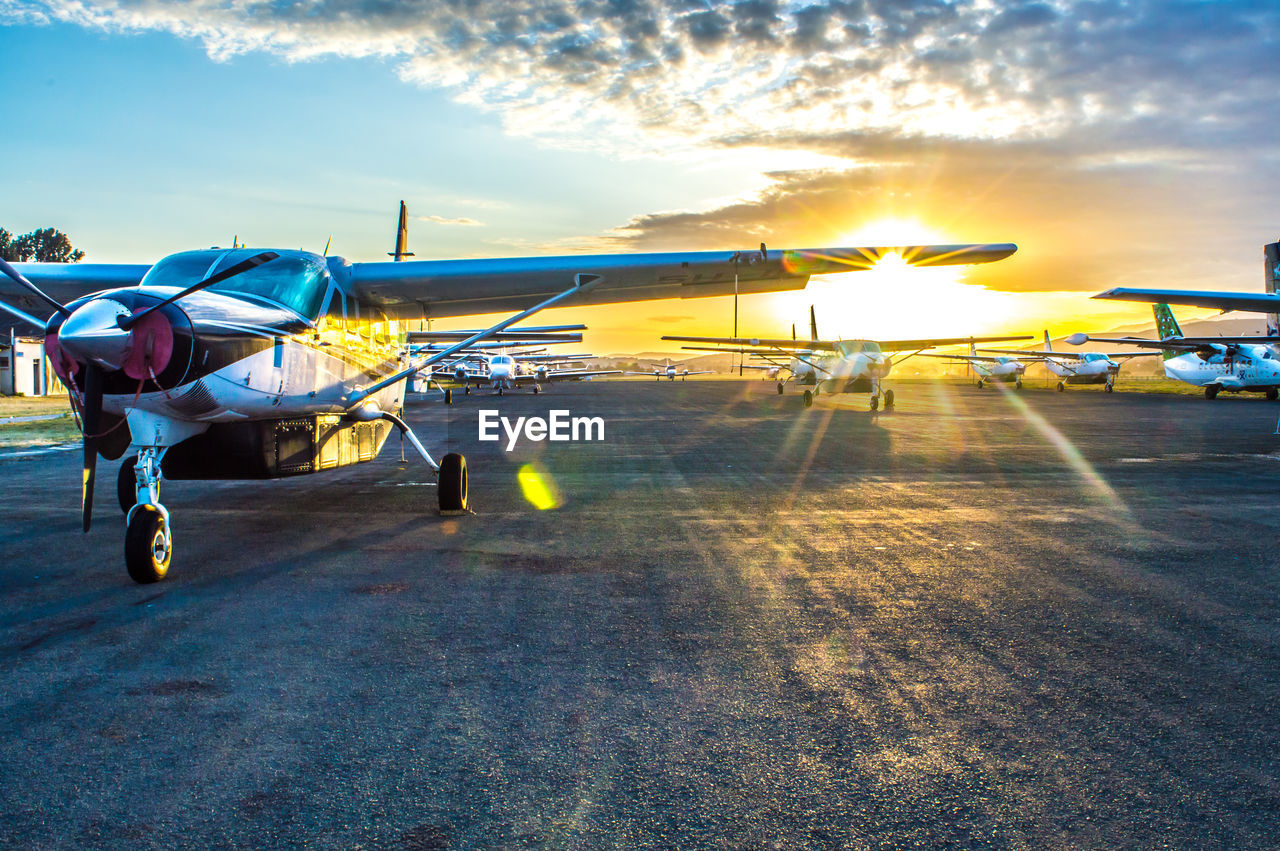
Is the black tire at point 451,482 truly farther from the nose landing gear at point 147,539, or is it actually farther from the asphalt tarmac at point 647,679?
the nose landing gear at point 147,539

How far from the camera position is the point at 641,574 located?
5.69m

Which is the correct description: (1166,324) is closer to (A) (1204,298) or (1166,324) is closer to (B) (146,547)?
(A) (1204,298)

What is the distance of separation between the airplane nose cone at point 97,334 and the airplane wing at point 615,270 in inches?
136

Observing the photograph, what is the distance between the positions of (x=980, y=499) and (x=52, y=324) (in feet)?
29.7

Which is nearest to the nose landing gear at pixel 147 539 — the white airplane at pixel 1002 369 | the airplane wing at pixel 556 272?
the airplane wing at pixel 556 272

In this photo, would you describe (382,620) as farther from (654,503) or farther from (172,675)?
(654,503)

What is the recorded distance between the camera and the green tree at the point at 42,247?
226 ft

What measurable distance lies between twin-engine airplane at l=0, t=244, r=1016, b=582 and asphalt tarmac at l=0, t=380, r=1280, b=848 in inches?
30.1

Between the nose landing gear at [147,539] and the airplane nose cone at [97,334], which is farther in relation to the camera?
the nose landing gear at [147,539]

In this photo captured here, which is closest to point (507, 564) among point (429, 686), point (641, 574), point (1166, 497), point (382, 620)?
point (641, 574)

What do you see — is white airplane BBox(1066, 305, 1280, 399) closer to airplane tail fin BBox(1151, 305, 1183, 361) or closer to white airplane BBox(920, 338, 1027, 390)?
airplane tail fin BBox(1151, 305, 1183, 361)

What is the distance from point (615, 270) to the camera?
9.15 metres

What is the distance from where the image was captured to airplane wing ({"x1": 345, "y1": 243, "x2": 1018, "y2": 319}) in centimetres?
888

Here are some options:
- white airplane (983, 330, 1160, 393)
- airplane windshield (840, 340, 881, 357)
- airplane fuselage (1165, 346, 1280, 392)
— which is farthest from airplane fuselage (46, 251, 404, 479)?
white airplane (983, 330, 1160, 393)
